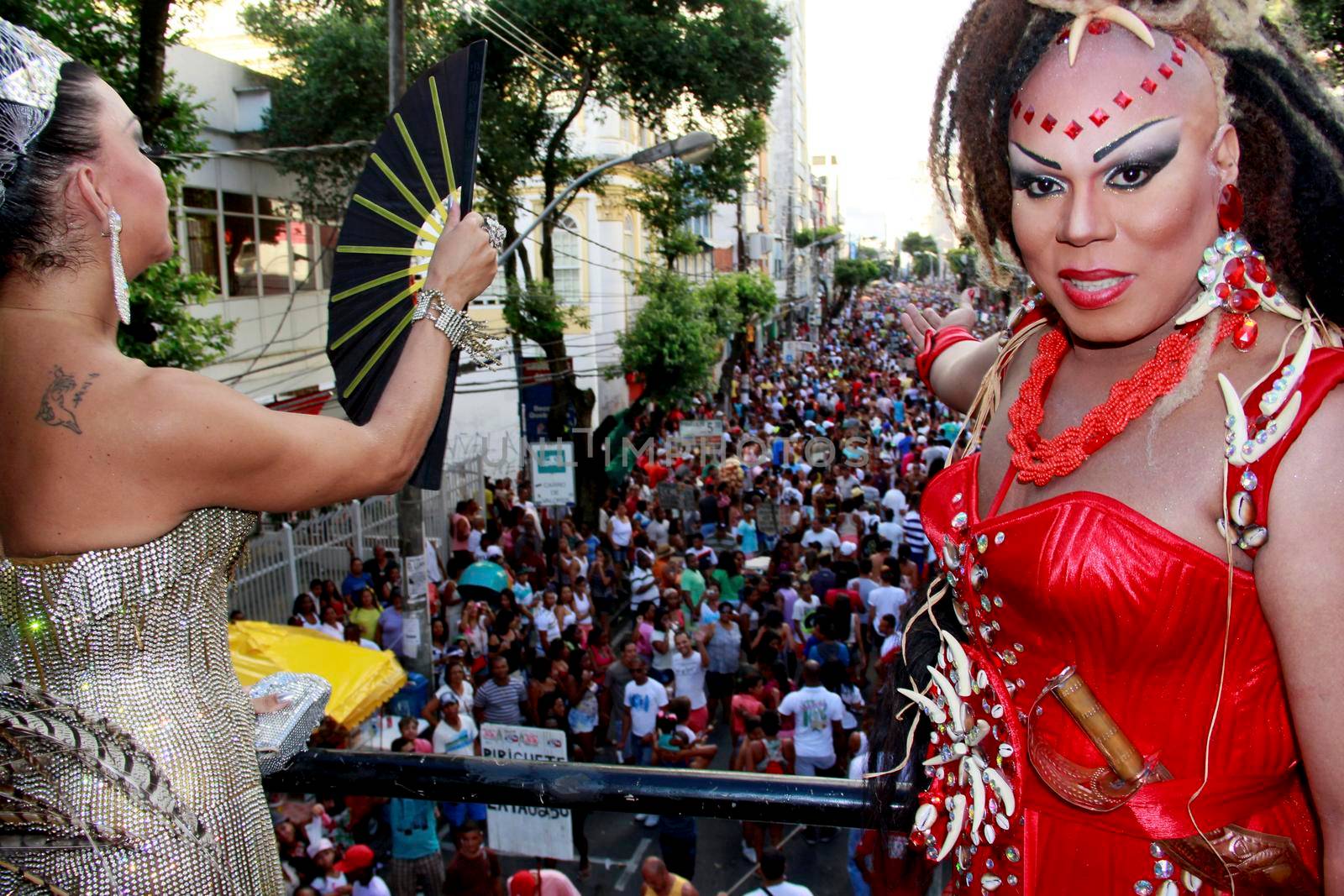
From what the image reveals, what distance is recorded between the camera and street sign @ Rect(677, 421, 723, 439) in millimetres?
19516

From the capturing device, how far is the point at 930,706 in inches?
69.5

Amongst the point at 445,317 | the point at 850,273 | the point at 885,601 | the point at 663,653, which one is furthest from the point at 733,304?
the point at 850,273

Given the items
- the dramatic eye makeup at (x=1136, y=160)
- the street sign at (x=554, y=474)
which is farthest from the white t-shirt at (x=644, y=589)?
the dramatic eye makeup at (x=1136, y=160)

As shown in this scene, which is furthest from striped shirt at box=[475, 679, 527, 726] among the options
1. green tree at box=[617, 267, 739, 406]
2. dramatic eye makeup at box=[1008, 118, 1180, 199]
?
green tree at box=[617, 267, 739, 406]

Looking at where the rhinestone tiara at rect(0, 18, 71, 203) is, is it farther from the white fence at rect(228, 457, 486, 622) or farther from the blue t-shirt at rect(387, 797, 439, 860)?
the white fence at rect(228, 457, 486, 622)

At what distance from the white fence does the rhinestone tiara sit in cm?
860

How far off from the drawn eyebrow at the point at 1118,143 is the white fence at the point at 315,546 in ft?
29.8

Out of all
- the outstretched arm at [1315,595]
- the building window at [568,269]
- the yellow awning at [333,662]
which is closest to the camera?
the outstretched arm at [1315,595]

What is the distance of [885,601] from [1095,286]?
345 inches

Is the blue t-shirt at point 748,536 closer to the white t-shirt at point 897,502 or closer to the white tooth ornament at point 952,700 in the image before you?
the white t-shirt at point 897,502

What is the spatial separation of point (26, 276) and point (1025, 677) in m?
1.63

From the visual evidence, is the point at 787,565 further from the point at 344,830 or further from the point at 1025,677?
the point at 1025,677

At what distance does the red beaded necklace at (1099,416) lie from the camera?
151 cm

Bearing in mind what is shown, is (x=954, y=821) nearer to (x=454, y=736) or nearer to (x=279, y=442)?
(x=279, y=442)
